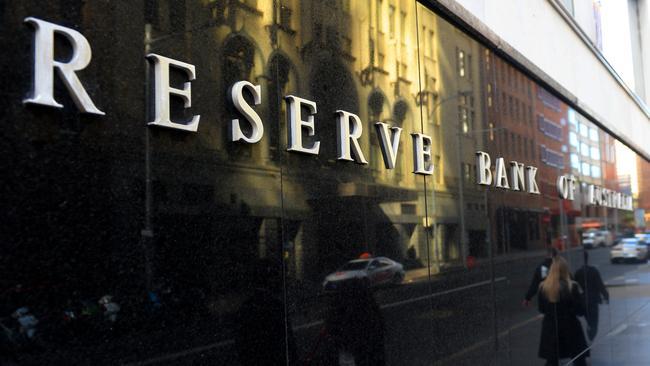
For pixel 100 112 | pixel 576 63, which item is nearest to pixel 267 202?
pixel 100 112

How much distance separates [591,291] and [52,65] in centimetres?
883

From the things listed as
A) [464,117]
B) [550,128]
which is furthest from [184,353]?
[550,128]

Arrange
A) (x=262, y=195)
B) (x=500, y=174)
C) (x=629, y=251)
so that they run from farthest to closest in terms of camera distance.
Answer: (x=629, y=251), (x=500, y=174), (x=262, y=195)

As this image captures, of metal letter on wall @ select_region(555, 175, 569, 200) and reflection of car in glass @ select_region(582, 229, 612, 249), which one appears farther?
reflection of car in glass @ select_region(582, 229, 612, 249)

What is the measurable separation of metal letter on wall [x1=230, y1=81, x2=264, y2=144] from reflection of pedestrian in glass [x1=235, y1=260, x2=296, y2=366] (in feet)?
2.28

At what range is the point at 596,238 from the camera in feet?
34.1

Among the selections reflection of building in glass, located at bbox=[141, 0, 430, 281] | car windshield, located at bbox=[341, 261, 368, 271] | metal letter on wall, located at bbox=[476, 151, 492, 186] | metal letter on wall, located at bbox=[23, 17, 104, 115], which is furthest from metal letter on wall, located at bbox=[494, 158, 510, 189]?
metal letter on wall, located at bbox=[23, 17, 104, 115]

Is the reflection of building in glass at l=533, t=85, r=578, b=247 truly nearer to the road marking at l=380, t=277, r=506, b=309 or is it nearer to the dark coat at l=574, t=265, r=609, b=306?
the dark coat at l=574, t=265, r=609, b=306

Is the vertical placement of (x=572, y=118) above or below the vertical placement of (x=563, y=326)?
above

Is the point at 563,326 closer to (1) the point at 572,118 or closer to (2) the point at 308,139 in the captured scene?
(1) the point at 572,118

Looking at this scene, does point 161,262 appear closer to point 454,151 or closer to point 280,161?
point 280,161

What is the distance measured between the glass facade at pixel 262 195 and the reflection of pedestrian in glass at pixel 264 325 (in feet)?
0.04

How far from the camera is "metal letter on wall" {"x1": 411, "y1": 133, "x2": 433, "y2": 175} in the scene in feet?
17.6

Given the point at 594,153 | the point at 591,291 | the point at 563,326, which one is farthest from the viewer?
the point at 594,153
